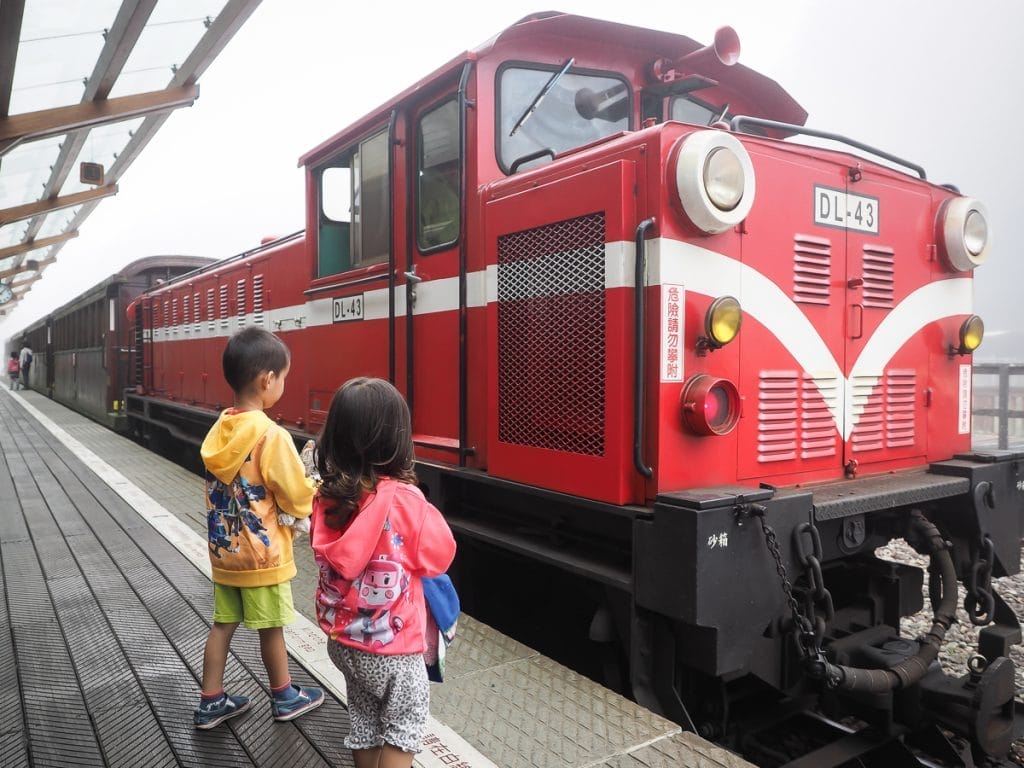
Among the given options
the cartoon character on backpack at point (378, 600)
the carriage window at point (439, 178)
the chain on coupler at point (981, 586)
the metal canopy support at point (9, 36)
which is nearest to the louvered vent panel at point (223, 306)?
the metal canopy support at point (9, 36)

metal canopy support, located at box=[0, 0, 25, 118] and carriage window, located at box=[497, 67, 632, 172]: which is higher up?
metal canopy support, located at box=[0, 0, 25, 118]

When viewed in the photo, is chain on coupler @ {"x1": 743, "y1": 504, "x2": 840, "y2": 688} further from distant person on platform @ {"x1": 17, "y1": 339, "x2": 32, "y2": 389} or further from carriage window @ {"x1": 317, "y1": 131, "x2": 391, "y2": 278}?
distant person on platform @ {"x1": 17, "y1": 339, "x2": 32, "y2": 389}

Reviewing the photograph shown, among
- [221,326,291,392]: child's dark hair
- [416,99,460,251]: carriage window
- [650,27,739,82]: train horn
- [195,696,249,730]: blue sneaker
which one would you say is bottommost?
[195,696,249,730]: blue sneaker

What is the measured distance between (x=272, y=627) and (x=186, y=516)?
11.6ft

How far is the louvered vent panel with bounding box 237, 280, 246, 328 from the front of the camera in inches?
265

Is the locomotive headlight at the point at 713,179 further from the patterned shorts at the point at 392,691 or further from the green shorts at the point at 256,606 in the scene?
the green shorts at the point at 256,606

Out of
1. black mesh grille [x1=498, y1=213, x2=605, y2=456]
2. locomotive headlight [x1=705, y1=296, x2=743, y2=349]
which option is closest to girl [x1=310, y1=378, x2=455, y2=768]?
black mesh grille [x1=498, y1=213, x2=605, y2=456]

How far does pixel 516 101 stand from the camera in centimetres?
336


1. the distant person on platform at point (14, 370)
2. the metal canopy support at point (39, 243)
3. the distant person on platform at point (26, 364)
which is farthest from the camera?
the distant person on platform at point (14, 370)

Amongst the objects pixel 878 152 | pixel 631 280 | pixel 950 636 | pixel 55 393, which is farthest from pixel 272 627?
pixel 55 393

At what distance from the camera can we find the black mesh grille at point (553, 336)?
8.81 ft

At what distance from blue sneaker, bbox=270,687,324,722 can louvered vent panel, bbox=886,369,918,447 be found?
8.50 feet

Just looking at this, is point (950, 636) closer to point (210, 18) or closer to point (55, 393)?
point (210, 18)

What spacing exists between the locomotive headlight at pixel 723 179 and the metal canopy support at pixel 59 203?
37.2ft
